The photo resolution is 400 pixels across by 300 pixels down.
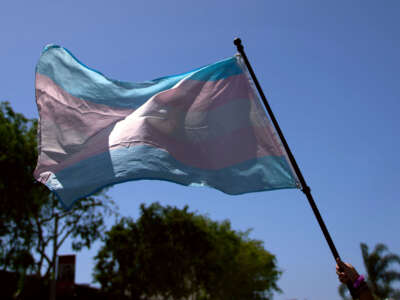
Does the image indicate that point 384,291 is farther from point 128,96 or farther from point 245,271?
point 128,96

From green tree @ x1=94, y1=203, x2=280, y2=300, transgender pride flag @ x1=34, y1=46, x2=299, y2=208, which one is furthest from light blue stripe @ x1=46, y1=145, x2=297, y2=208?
green tree @ x1=94, y1=203, x2=280, y2=300

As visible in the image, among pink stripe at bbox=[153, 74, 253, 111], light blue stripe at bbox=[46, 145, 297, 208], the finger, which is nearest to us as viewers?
the finger

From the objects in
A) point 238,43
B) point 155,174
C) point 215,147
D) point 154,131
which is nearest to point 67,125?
point 154,131

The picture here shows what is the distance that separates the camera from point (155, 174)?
5.24 metres

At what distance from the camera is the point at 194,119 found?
5848mm

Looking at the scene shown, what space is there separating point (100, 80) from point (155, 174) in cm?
182

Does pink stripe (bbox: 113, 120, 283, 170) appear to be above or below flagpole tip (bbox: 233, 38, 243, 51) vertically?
below

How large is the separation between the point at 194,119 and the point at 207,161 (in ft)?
2.03

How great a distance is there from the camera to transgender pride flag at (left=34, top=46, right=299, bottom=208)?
527cm

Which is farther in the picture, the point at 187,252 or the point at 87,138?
the point at 187,252

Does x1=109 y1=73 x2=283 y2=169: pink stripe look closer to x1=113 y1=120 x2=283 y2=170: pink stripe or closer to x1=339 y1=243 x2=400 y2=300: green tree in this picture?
x1=113 y1=120 x2=283 y2=170: pink stripe

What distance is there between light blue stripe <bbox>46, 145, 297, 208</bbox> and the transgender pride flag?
1cm

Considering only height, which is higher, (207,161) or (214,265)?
(214,265)

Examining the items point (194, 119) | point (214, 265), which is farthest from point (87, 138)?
point (214, 265)
